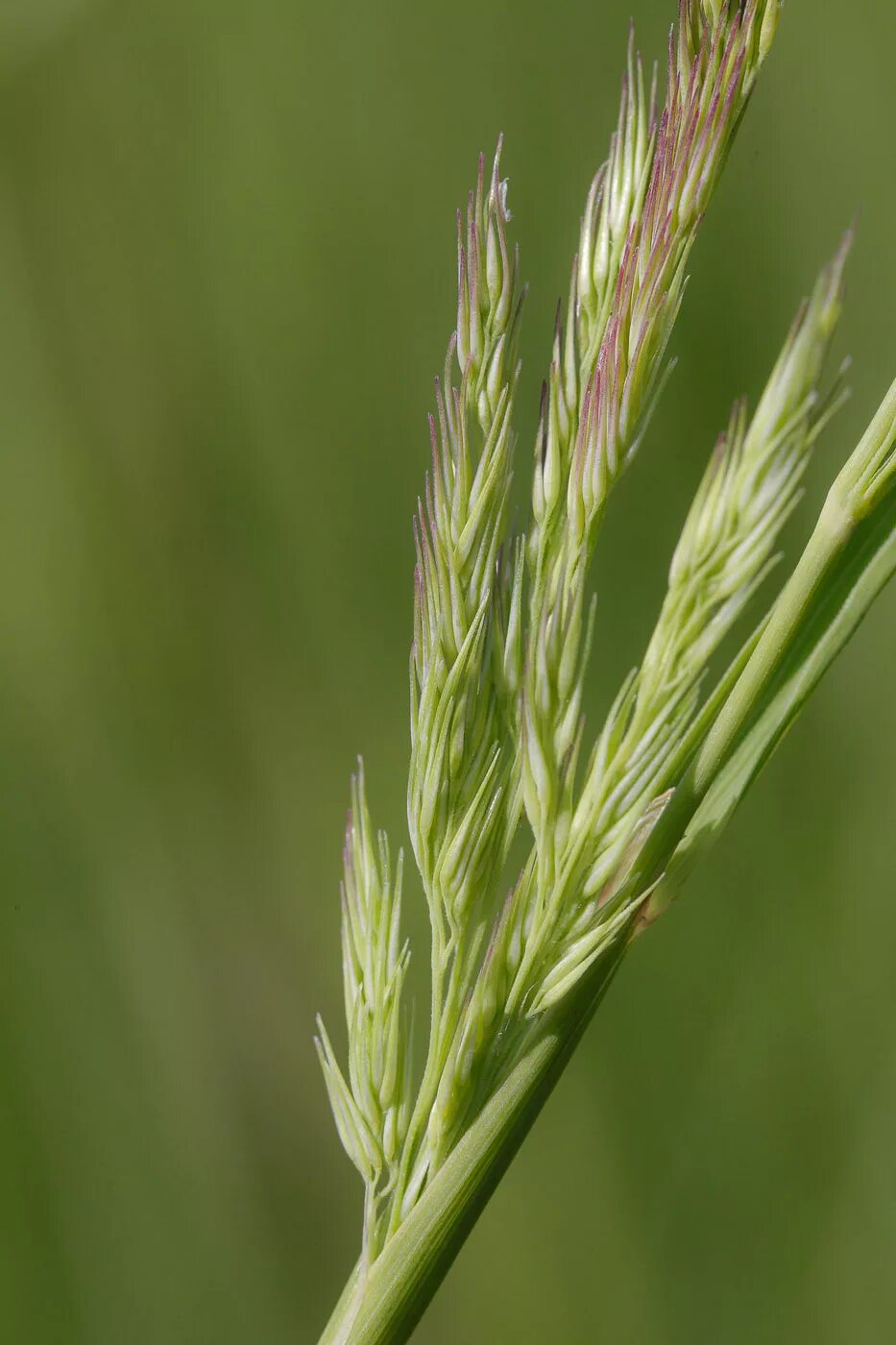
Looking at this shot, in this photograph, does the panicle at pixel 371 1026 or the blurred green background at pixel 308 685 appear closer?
the panicle at pixel 371 1026

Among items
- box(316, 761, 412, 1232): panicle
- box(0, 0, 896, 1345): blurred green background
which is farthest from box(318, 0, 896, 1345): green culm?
box(0, 0, 896, 1345): blurred green background

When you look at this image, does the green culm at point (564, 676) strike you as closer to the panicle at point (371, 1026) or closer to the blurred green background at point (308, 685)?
the panicle at point (371, 1026)

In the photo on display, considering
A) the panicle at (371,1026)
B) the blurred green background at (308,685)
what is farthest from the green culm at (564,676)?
the blurred green background at (308,685)

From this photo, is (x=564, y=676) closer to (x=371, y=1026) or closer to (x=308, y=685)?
(x=371, y=1026)

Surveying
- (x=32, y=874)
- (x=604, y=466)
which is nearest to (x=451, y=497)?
(x=604, y=466)

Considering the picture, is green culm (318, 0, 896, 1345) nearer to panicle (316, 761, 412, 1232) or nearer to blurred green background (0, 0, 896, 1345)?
panicle (316, 761, 412, 1232)
